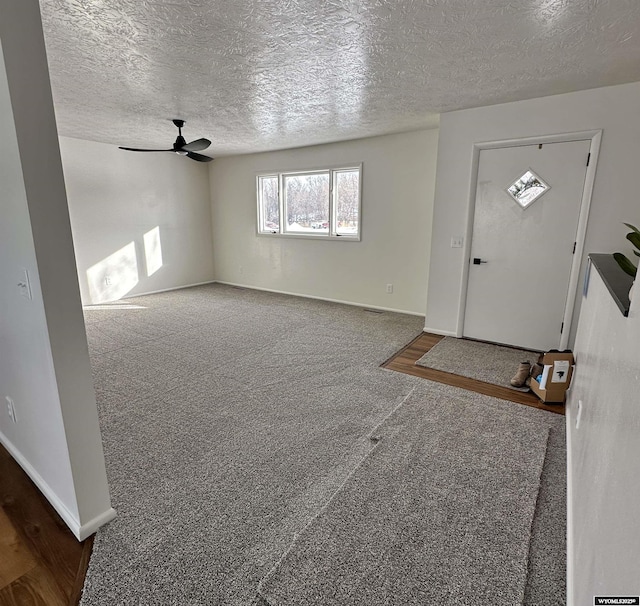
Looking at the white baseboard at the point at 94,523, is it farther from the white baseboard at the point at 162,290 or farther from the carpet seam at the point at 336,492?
the white baseboard at the point at 162,290

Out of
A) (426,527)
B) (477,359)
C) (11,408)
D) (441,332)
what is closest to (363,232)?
(441,332)

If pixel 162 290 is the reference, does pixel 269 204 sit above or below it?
A: above

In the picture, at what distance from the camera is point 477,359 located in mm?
3537

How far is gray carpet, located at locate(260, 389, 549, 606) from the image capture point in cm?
134

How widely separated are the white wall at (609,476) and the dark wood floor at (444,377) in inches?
42.5

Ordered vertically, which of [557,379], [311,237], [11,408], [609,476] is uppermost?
[311,237]

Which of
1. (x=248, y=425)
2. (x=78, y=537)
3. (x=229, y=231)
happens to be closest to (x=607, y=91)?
(x=248, y=425)

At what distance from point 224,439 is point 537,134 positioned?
12.5 ft

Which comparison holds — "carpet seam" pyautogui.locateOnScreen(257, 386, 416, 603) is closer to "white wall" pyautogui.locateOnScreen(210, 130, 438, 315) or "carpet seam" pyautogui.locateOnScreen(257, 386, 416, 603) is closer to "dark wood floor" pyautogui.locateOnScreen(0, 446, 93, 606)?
"dark wood floor" pyautogui.locateOnScreen(0, 446, 93, 606)

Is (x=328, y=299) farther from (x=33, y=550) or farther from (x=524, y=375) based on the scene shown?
(x=33, y=550)

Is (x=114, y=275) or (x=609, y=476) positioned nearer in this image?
(x=609, y=476)

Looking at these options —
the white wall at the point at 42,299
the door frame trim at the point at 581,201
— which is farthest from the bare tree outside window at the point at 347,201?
the white wall at the point at 42,299

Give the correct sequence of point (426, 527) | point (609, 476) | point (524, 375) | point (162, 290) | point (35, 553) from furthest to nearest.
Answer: point (162, 290) → point (524, 375) → point (426, 527) → point (35, 553) → point (609, 476)

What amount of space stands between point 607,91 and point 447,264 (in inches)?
78.4
